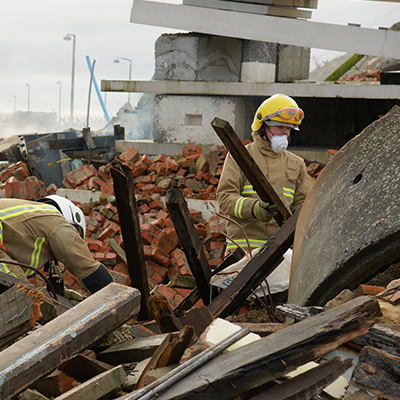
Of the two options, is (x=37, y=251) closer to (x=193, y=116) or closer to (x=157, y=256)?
(x=157, y=256)

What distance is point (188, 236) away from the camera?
11.1ft

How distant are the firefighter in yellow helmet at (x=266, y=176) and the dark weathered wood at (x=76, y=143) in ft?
20.4

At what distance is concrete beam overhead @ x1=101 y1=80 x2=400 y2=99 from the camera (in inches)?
320

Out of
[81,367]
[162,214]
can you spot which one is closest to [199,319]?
[81,367]

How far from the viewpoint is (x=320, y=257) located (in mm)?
2562

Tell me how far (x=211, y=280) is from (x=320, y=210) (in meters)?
1.08

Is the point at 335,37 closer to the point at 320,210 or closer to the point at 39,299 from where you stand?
the point at 320,210

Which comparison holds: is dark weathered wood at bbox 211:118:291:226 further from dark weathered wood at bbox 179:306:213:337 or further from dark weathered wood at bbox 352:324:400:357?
dark weathered wood at bbox 352:324:400:357

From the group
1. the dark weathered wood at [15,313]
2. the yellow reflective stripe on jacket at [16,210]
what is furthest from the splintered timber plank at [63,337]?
the yellow reflective stripe on jacket at [16,210]

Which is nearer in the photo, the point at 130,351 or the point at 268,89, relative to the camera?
the point at 130,351

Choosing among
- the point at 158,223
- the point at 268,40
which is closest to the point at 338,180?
the point at 158,223

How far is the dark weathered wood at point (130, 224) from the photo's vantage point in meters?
3.07

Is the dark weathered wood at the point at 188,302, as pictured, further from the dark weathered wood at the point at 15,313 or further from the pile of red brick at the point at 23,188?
the pile of red brick at the point at 23,188

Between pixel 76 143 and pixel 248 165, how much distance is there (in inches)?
276
